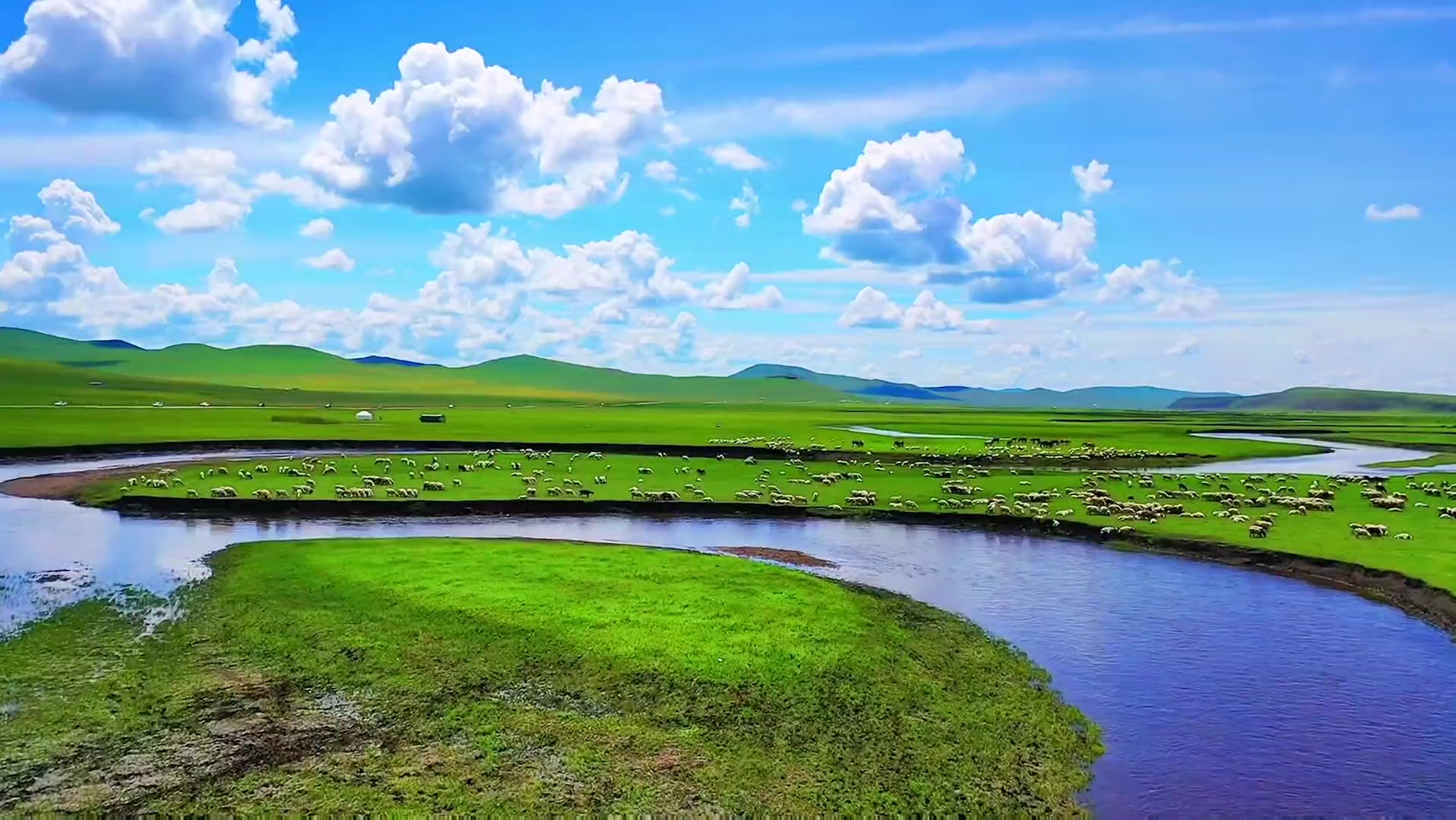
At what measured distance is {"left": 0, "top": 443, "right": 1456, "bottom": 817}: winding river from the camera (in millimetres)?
15461

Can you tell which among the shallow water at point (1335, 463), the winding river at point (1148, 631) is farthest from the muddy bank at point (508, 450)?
the winding river at point (1148, 631)

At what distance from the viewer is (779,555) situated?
33219 millimetres

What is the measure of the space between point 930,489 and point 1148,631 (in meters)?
26.5

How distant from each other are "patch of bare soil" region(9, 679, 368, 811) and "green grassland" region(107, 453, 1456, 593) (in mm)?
26288

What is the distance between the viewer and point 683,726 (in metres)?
16.2

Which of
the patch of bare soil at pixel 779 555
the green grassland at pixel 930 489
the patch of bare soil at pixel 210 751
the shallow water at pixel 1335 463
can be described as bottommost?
the patch of bare soil at pixel 210 751

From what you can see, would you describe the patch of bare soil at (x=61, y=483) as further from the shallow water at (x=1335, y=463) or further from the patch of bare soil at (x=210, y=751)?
the shallow water at (x=1335, y=463)

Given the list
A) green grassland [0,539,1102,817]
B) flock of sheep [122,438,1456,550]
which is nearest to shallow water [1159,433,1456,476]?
flock of sheep [122,438,1456,550]

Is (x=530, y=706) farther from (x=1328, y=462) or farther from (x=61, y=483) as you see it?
(x=1328, y=462)

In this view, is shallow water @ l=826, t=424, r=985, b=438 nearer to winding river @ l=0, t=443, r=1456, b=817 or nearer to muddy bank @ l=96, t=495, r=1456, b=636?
muddy bank @ l=96, t=495, r=1456, b=636

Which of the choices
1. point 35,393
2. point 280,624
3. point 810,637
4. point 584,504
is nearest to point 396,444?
point 584,504

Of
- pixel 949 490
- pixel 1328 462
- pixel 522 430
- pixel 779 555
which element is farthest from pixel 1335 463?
pixel 522 430

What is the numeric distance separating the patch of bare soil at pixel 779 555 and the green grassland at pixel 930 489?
363 inches

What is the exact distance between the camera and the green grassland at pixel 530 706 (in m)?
13.9
